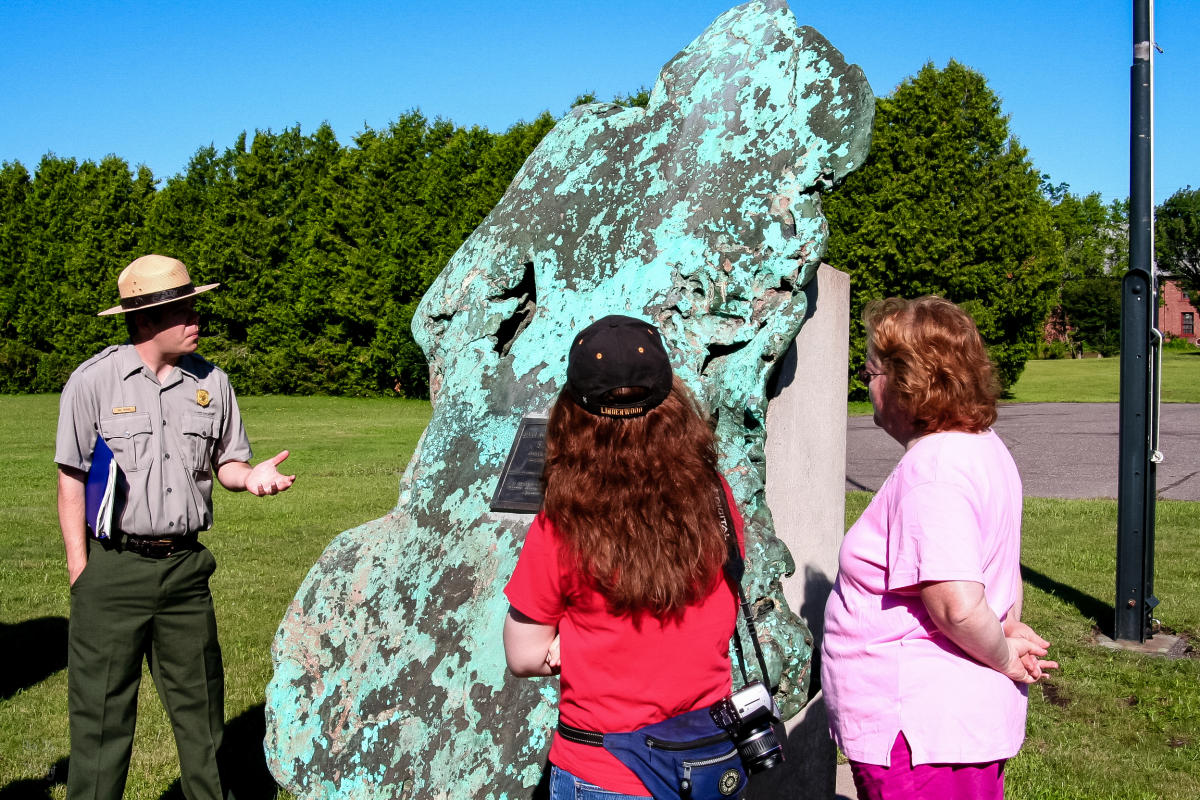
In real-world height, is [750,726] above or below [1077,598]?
above

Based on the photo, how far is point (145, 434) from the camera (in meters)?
3.60

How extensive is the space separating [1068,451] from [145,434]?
46.7 feet

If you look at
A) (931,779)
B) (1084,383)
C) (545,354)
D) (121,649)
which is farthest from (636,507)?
(1084,383)

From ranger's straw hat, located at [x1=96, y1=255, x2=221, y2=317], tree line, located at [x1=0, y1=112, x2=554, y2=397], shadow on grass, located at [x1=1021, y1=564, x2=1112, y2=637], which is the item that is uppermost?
tree line, located at [x1=0, y1=112, x2=554, y2=397]

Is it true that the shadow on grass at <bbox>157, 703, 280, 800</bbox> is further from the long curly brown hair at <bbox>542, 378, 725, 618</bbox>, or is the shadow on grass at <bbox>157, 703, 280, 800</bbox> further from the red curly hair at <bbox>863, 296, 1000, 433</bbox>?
the red curly hair at <bbox>863, 296, 1000, 433</bbox>

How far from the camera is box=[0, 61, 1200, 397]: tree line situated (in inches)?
918

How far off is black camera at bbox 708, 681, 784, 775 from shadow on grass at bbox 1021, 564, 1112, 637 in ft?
16.3

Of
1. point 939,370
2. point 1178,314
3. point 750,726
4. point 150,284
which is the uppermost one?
point 1178,314

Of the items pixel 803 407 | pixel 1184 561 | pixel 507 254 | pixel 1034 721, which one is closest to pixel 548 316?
pixel 507 254

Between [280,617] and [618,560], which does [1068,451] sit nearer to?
[280,617]

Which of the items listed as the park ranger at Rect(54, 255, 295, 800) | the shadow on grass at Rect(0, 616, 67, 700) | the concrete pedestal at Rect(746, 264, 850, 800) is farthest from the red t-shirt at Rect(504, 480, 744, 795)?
the shadow on grass at Rect(0, 616, 67, 700)

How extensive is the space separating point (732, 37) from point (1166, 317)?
70.6 metres

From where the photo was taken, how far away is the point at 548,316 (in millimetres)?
4051

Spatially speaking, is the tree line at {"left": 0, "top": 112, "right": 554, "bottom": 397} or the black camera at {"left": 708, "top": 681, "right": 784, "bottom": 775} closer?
the black camera at {"left": 708, "top": 681, "right": 784, "bottom": 775}
